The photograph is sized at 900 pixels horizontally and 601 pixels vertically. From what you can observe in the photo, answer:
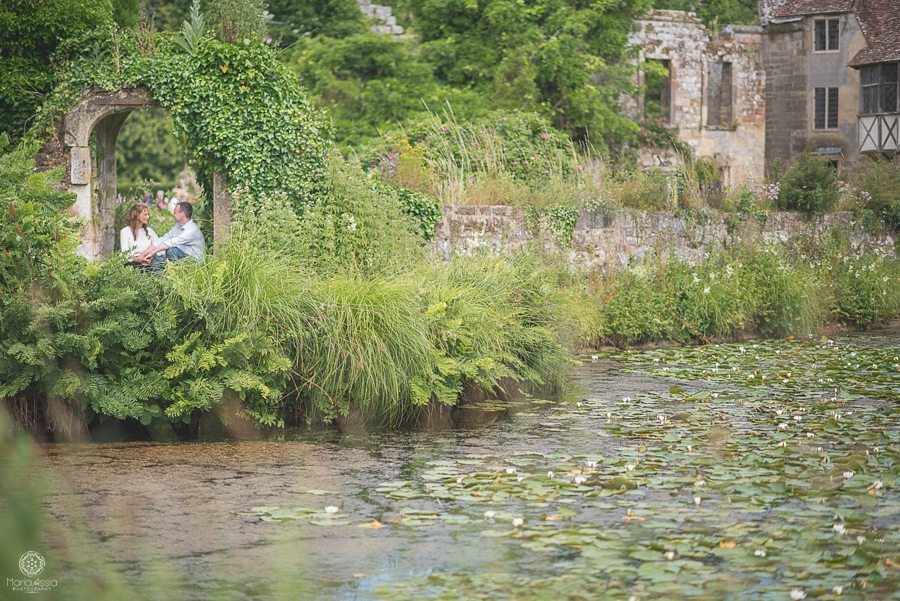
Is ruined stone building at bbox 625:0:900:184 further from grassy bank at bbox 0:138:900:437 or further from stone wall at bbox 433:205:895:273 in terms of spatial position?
grassy bank at bbox 0:138:900:437

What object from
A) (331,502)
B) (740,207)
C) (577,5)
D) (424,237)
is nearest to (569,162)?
(740,207)

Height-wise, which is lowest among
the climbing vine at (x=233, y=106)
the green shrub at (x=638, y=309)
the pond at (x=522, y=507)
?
the pond at (x=522, y=507)

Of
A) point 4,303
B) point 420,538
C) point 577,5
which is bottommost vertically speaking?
point 420,538

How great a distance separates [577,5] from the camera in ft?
91.4

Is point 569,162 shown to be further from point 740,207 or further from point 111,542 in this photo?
point 111,542

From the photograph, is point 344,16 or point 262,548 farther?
point 344,16

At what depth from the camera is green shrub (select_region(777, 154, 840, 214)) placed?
20.0 m

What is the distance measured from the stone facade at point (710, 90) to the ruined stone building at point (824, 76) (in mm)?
820

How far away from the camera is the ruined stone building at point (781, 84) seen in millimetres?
35438

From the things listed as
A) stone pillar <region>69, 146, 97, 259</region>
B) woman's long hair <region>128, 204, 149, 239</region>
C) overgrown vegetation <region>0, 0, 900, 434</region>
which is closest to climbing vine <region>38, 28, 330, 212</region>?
overgrown vegetation <region>0, 0, 900, 434</region>

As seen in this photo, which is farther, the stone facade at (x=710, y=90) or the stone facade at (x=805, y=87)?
the stone facade at (x=805, y=87)

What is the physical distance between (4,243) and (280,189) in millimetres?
4468

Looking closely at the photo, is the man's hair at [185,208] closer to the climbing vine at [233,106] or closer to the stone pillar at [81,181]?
the climbing vine at [233,106]

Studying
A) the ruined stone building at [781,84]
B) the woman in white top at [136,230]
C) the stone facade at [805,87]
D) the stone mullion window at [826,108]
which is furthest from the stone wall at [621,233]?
the stone mullion window at [826,108]
